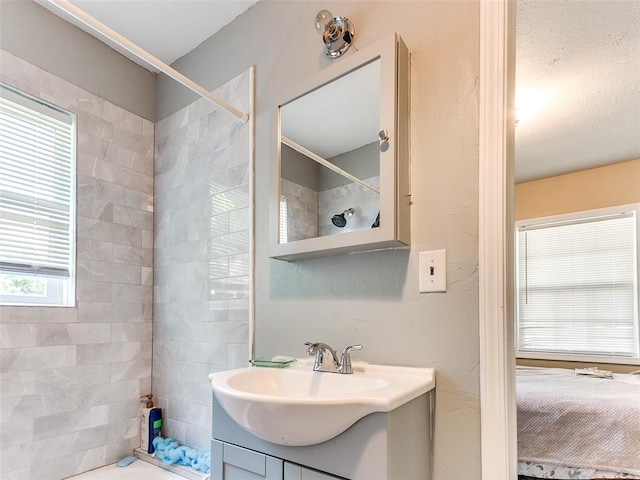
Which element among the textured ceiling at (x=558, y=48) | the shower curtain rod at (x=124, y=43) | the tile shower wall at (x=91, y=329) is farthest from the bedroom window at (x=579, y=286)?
the tile shower wall at (x=91, y=329)

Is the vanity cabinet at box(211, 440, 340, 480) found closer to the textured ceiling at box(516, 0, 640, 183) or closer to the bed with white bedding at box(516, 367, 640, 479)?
the bed with white bedding at box(516, 367, 640, 479)

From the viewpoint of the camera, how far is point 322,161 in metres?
1.50

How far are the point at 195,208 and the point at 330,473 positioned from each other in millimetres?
1449

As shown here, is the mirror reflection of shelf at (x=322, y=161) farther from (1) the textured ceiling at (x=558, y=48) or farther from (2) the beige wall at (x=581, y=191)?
(2) the beige wall at (x=581, y=191)

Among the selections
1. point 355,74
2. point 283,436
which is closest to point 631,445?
point 283,436

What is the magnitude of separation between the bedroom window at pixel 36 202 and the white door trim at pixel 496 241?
1.83 metres

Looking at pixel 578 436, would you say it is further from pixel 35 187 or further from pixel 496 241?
pixel 35 187

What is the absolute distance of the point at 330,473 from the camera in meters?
0.99

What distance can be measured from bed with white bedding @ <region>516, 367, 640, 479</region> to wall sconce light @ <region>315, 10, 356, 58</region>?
1.95 meters

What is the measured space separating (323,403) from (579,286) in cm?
375

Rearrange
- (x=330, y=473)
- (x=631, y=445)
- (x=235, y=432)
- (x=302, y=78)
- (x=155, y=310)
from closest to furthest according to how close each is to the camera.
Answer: (x=330, y=473)
(x=235, y=432)
(x=302, y=78)
(x=631, y=445)
(x=155, y=310)

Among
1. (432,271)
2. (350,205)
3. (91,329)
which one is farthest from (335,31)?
(91,329)

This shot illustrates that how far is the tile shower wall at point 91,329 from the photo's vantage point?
169 cm

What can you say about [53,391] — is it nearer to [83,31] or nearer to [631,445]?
Result: [83,31]
